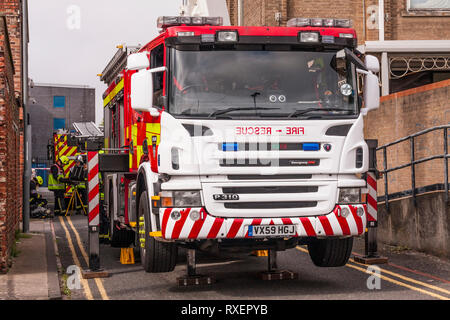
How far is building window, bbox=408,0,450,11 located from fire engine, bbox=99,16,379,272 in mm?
14841

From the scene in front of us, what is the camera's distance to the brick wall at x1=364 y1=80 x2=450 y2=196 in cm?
1391

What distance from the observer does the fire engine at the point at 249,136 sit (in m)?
8.27

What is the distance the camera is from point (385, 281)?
978cm

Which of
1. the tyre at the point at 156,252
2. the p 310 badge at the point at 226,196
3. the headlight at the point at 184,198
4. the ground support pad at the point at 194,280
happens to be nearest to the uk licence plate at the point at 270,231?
the p 310 badge at the point at 226,196

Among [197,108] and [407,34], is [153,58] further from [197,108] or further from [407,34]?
[407,34]

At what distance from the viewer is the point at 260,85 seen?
8.56m

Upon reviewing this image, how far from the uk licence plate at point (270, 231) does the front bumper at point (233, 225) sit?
45 millimetres

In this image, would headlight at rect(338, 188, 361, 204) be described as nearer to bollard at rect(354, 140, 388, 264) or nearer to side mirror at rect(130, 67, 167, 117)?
side mirror at rect(130, 67, 167, 117)

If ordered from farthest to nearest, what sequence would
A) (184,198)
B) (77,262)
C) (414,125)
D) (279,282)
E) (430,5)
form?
1. (430,5)
2. (414,125)
3. (77,262)
4. (279,282)
5. (184,198)

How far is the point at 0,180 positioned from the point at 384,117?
355 inches

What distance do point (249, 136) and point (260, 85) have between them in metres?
0.67

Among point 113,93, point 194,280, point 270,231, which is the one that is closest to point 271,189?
point 270,231

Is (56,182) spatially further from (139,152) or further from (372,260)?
(372,260)

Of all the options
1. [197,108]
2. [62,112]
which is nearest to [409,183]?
[197,108]
